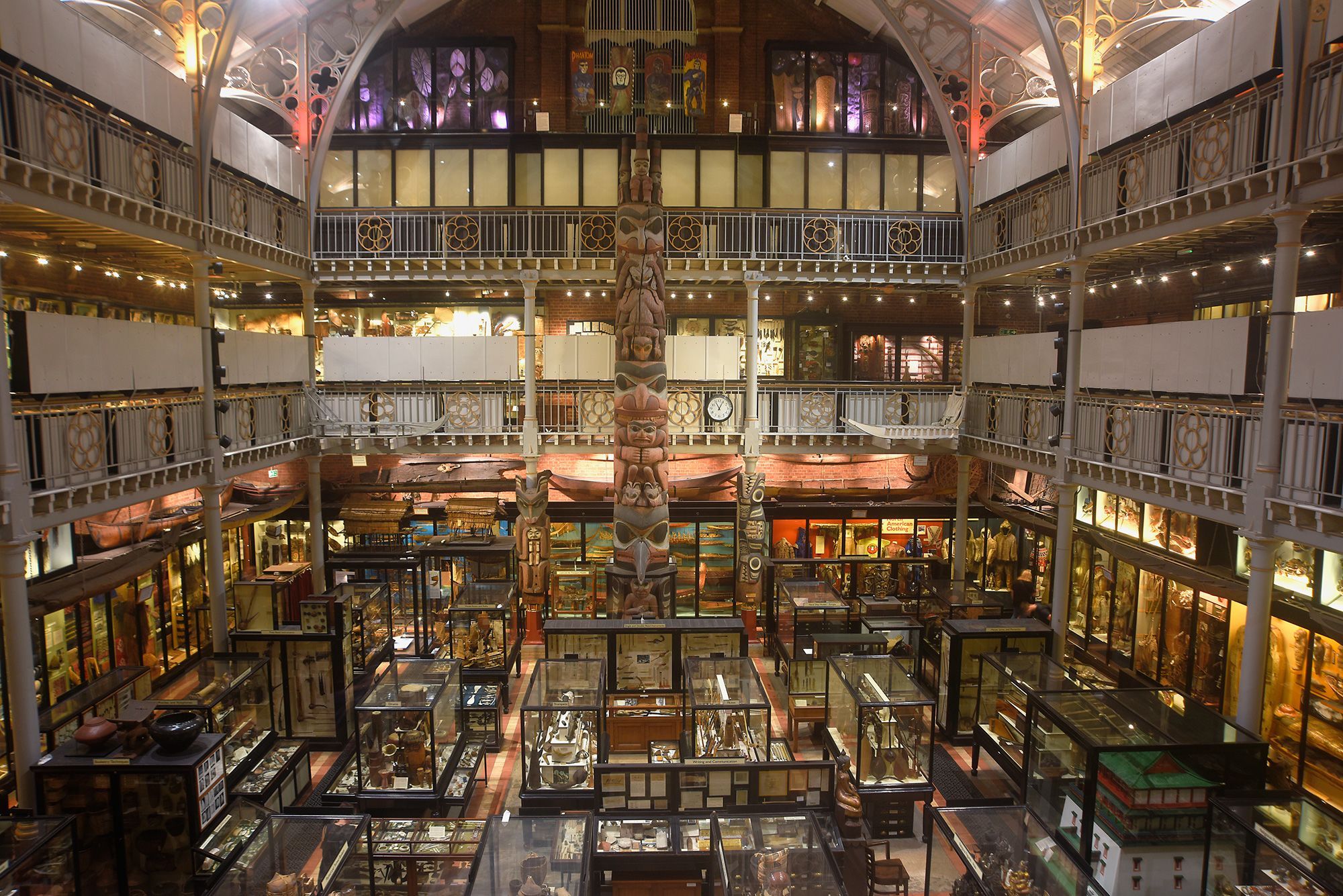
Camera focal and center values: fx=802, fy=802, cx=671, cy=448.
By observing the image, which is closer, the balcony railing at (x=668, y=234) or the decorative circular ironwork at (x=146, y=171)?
the decorative circular ironwork at (x=146, y=171)

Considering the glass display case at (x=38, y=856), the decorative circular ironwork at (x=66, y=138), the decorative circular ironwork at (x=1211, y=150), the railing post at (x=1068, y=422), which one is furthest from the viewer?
the railing post at (x=1068, y=422)

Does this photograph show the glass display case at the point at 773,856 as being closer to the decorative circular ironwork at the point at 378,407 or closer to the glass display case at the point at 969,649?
the glass display case at the point at 969,649

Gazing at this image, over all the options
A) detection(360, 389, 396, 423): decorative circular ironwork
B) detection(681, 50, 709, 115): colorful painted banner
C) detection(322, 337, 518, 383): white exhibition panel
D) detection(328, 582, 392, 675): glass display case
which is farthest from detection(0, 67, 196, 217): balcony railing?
detection(681, 50, 709, 115): colorful painted banner

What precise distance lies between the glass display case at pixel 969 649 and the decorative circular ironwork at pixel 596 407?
8.20 metres

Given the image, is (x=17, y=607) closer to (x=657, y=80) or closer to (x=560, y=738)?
(x=560, y=738)

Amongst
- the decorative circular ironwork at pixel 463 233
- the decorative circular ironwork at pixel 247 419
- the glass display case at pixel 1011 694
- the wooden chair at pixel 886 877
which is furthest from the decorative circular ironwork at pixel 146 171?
the glass display case at pixel 1011 694

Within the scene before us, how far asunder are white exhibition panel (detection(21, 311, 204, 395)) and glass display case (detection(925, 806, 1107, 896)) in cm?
1130

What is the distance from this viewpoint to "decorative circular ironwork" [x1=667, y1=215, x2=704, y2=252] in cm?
1800

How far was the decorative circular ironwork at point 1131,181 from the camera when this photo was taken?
11.6 m

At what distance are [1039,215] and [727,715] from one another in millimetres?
10390

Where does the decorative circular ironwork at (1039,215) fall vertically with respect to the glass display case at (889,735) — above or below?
above

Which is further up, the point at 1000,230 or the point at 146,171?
the point at 1000,230

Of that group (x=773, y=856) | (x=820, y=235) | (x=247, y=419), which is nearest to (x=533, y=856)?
(x=773, y=856)

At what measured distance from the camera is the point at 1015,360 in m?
15.4
